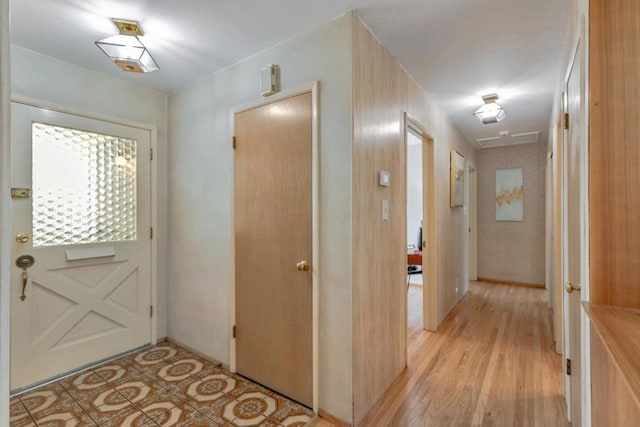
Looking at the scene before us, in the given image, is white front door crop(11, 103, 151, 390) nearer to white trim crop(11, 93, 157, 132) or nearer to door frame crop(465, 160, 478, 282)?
white trim crop(11, 93, 157, 132)

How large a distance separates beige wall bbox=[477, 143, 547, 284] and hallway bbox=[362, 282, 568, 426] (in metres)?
1.67

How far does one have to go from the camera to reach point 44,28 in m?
1.84

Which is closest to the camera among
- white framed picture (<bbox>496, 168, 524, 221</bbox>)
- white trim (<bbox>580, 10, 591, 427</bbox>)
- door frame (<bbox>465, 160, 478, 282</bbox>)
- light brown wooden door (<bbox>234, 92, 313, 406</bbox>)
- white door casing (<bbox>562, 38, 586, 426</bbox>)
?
white trim (<bbox>580, 10, 591, 427</bbox>)

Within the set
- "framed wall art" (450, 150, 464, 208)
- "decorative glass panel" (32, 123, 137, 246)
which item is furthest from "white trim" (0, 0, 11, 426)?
"framed wall art" (450, 150, 464, 208)

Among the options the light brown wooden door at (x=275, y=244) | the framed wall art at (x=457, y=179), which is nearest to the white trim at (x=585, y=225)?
the light brown wooden door at (x=275, y=244)

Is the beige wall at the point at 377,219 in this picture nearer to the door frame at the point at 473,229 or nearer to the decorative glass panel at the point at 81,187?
the decorative glass panel at the point at 81,187

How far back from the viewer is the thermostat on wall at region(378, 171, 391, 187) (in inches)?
77.9

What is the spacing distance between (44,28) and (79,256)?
5.08 ft

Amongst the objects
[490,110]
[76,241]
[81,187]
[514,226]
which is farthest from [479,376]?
[514,226]

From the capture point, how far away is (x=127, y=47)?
1.90m

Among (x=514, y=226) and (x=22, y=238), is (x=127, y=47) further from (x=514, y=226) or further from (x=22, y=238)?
(x=514, y=226)

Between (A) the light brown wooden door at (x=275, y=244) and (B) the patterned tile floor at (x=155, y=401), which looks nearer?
(B) the patterned tile floor at (x=155, y=401)

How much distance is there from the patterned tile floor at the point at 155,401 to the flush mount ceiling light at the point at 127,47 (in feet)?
7.31

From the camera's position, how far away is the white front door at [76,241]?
206cm
